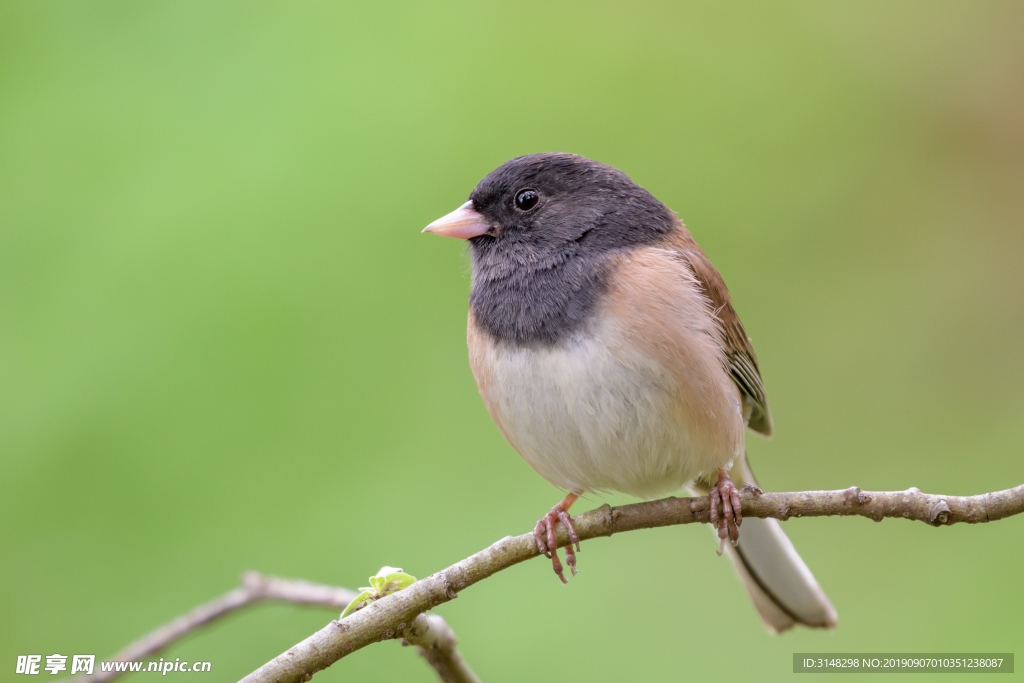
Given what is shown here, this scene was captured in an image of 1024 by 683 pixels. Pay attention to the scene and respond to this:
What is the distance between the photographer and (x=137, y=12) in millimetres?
3514

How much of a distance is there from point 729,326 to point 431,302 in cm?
136

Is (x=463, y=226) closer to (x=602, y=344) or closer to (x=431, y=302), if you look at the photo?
(x=602, y=344)

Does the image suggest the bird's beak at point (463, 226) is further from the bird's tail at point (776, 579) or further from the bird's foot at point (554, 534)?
the bird's tail at point (776, 579)

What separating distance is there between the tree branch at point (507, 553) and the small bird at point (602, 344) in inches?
8.6

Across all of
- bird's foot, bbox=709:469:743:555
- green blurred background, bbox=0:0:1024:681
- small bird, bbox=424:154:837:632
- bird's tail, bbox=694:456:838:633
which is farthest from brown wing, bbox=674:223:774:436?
green blurred background, bbox=0:0:1024:681

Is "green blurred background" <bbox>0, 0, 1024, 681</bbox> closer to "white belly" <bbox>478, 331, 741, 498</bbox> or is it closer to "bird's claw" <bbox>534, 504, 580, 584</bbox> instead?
"bird's claw" <bbox>534, 504, 580, 584</bbox>

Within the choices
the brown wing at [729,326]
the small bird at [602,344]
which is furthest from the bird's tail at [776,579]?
the brown wing at [729,326]

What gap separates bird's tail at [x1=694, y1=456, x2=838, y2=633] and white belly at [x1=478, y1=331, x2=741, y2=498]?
0.49 meters

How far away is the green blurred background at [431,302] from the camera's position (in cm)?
315

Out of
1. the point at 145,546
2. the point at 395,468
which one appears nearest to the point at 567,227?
the point at 395,468

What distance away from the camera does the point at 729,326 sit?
244cm

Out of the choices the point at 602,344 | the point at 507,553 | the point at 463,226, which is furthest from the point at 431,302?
the point at 507,553

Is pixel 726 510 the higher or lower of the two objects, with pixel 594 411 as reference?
lower

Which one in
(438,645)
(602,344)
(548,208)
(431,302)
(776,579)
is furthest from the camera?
(431,302)
